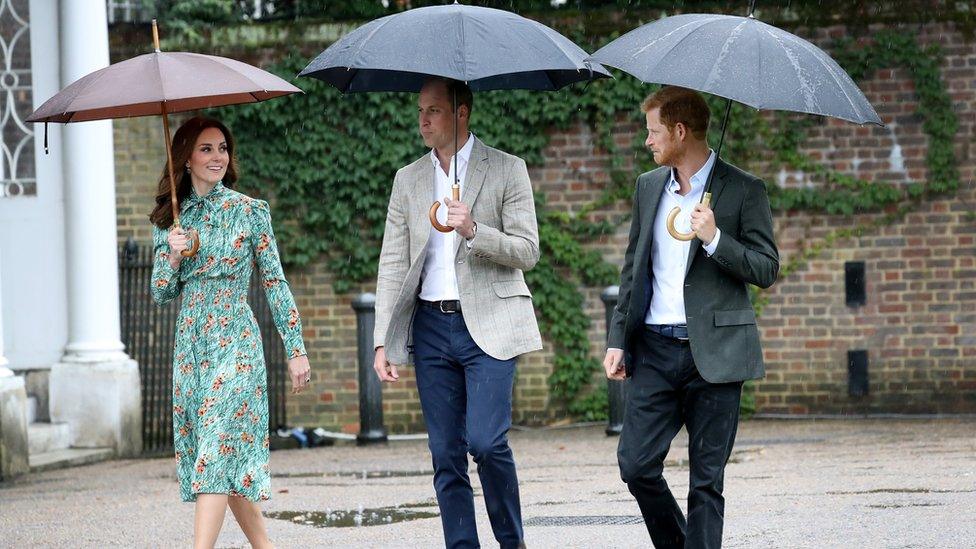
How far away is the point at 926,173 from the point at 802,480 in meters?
4.59

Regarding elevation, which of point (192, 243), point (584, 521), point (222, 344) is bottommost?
point (584, 521)

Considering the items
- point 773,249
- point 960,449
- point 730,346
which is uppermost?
point 773,249

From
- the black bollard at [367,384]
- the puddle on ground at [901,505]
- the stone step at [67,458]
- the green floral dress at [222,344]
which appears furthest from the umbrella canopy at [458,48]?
the black bollard at [367,384]

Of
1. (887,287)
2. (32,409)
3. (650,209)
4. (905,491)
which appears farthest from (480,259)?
(887,287)

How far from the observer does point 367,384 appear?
11219 mm

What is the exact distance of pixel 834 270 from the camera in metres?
12.1

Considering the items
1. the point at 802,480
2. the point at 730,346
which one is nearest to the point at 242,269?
the point at 730,346

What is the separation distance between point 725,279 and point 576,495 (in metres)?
3.42

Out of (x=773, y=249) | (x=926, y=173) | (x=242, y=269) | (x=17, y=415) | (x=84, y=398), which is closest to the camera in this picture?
(x=773, y=249)

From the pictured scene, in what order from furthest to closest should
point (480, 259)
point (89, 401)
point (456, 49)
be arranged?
point (89, 401), point (480, 259), point (456, 49)

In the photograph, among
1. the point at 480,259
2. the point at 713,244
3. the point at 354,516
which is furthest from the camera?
the point at 354,516

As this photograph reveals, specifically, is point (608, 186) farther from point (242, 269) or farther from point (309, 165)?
point (242, 269)

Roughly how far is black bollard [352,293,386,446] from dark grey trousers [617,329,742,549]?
639cm

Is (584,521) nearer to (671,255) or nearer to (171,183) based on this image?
(671,255)
